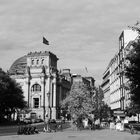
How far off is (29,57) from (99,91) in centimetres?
5507

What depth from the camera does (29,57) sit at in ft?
529

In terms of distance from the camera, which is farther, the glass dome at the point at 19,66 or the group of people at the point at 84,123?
the glass dome at the point at 19,66

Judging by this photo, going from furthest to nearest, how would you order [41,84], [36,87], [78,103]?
1. [36,87]
2. [41,84]
3. [78,103]

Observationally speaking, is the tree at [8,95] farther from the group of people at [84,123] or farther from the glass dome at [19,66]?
the glass dome at [19,66]

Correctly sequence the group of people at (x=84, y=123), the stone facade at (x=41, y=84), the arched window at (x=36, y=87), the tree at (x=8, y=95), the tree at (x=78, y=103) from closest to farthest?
the group of people at (x=84, y=123), the tree at (x=78, y=103), the tree at (x=8, y=95), the stone facade at (x=41, y=84), the arched window at (x=36, y=87)

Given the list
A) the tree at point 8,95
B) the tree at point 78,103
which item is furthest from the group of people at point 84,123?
the tree at point 8,95

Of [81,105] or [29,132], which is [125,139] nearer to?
[29,132]

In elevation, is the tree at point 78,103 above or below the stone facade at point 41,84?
below

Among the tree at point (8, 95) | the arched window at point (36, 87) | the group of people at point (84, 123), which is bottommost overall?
the group of people at point (84, 123)

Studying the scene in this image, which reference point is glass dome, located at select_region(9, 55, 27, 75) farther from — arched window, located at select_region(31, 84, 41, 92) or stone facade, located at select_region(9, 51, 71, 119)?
arched window, located at select_region(31, 84, 41, 92)

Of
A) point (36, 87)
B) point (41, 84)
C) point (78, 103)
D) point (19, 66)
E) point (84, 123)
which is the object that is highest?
point (19, 66)

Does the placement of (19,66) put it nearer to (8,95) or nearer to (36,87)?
(36,87)

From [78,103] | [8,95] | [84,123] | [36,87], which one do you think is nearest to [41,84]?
[36,87]

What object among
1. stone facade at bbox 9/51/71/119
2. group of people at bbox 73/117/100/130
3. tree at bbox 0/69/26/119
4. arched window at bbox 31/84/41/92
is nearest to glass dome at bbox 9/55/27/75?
stone facade at bbox 9/51/71/119
